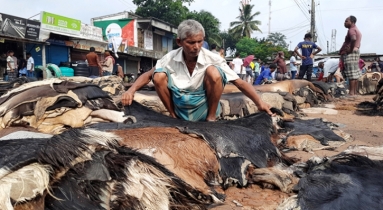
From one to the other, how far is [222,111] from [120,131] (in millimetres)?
1989

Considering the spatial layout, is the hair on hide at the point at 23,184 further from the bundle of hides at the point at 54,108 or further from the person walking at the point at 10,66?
the person walking at the point at 10,66

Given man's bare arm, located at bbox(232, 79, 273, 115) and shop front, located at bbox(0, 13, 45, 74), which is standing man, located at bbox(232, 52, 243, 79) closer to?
shop front, located at bbox(0, 13, 45, 74)

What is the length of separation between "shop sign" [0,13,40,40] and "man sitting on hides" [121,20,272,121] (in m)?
11.6

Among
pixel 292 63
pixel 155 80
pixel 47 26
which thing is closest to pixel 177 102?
pixel 155 80

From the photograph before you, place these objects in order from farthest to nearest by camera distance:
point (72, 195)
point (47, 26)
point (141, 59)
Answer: point (141, 59)
point (47, 26)
point (72, 195)

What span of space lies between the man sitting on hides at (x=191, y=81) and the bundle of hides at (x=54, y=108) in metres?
0.43

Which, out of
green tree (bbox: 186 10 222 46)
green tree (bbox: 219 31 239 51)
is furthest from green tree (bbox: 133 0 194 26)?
green tree (bbox: 219 31 239 51)

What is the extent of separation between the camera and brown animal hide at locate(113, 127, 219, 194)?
1.91 meters

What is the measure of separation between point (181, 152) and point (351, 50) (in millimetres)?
5868

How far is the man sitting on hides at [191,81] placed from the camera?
294 centimetres

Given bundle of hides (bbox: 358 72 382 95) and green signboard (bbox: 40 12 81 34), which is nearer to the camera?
bundle of hides (bbox: 358 72 382 95)

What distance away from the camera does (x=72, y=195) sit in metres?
1.46

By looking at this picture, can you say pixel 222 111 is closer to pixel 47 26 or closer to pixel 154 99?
pixel 154 99

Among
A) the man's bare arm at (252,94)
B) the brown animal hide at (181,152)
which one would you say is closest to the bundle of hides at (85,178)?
the brown animal hide at (181,152)
